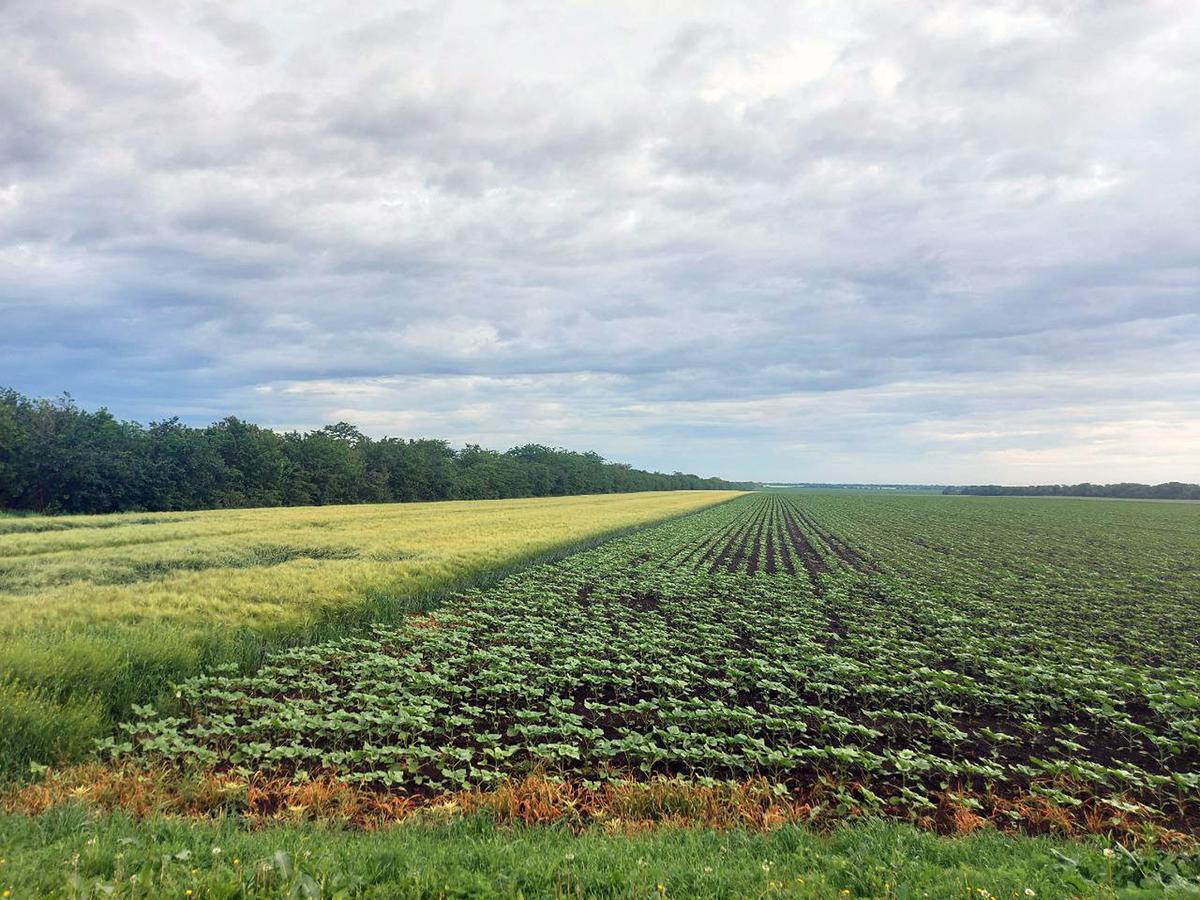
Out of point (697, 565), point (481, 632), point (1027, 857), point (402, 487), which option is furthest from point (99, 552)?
point (402, 487)

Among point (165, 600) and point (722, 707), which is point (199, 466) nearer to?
point (165, 600)

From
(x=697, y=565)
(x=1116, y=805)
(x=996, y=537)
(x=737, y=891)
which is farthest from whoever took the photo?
(x=996, y=537)

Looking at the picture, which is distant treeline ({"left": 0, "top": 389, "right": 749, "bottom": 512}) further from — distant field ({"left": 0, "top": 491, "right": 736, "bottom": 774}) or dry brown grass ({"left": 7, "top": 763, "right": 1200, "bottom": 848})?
dry brown grass ({"left": 7, "top": 763, "right": 1200, "bottom": 848})

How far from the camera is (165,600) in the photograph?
13117 millimetres

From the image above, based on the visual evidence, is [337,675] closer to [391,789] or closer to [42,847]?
[391,789]

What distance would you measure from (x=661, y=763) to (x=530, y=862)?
11.1 feet

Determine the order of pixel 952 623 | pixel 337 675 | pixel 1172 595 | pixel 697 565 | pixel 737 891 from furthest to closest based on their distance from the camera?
pixel 697 565, pixel 1172 595, pixel 952 623, pixel 337 675, pixel 737 891

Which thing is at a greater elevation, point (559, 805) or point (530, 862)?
point (530, 862)

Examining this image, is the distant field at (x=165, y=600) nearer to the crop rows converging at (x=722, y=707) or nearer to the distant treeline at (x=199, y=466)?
the crop rows converging at (x=722, y=707)

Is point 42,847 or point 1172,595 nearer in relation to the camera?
point 42,847

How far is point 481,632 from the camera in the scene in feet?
45.8

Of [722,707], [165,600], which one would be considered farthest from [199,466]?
[722,707]

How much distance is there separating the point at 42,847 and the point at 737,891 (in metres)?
5.56

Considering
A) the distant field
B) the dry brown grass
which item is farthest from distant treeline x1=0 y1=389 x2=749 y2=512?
the dry brown grass
